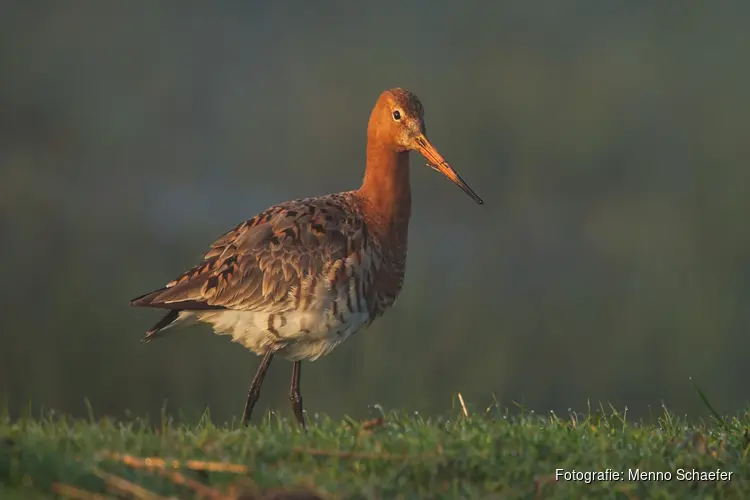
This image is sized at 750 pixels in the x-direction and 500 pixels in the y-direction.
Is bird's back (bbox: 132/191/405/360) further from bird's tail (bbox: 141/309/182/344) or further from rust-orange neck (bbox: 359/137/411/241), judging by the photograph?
rust-orange neck (bbox: 359/137/411/241)

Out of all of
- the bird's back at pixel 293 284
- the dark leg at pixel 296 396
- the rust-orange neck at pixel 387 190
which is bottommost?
the dark leg at pixel 296 396

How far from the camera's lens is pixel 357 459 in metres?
5.75

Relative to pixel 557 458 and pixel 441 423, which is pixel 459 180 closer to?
pixel 441 423

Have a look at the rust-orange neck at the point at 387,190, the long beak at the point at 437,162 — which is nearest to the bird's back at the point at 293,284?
the rust-orange neck at the point at 387,190

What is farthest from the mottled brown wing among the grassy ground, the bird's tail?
the grassy ground

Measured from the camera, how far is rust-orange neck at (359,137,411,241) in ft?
28.0

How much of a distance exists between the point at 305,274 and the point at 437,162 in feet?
4.64

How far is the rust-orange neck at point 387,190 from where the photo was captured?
28.0 feet

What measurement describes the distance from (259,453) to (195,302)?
2.64 m

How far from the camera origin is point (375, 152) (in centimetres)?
880

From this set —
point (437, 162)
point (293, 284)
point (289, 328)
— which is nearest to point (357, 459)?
point (289, 328)

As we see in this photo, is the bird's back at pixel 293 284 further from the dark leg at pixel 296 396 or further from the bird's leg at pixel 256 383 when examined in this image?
the dark leg at pixel 296 396

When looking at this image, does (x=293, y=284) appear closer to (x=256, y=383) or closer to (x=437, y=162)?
(x=256, y=383)

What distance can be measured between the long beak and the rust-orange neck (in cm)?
18
